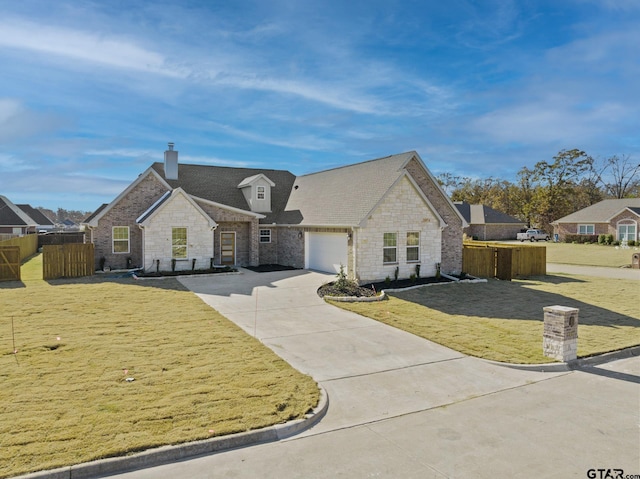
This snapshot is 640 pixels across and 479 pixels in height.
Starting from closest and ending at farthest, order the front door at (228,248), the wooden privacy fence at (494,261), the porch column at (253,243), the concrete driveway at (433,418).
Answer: the concrete driveway at (433,418) → the wooden privacy fence at (494,261) → the front door at (228,248) → the porch column at (253,243)

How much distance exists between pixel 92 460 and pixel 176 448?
93 cm

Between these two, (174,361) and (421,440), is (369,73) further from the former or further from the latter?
(421,440)

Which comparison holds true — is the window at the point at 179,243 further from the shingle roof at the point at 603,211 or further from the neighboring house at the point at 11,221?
the shingle roof at the point at 603,211

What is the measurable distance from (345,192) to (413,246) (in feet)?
15.1

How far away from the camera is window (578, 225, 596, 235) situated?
52.8 meters

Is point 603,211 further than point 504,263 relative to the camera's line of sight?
Yes

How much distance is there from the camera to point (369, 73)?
1831 centimetres

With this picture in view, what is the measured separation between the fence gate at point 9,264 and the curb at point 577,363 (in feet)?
66.5

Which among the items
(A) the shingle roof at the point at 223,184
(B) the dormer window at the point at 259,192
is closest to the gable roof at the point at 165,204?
(A) the shingle roof at the point at 223,184

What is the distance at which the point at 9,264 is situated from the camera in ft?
61.1

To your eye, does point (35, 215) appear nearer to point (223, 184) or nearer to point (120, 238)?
point (223, 184)

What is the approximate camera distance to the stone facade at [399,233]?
1816 centimetres

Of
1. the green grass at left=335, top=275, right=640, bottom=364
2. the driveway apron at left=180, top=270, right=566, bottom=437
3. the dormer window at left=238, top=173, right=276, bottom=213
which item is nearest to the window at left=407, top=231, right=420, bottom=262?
the green grass at left=335, top=275, right=640, bottom=364

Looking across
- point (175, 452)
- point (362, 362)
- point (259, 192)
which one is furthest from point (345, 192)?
point (175, 452)
